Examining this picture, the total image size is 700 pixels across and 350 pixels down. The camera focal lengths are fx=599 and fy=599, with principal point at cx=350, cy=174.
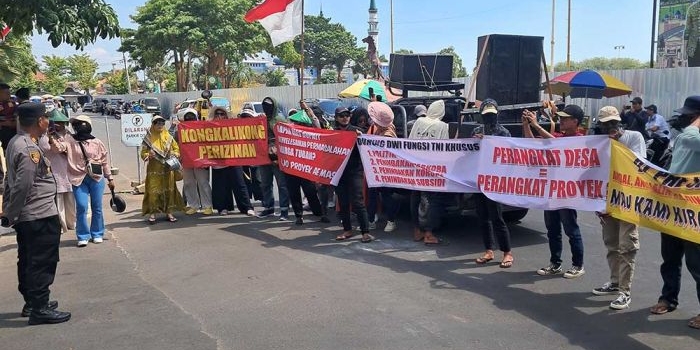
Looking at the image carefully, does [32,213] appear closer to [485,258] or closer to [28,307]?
[28,307]

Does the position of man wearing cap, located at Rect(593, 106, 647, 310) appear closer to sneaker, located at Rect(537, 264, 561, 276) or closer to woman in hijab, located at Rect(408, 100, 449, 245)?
sneaker, located at Rect(537, 264, 561, 276)

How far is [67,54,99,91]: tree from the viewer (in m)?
81.1

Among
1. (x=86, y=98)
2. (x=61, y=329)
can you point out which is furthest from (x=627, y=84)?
(x=86, y=98)

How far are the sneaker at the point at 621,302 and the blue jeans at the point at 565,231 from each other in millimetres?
847

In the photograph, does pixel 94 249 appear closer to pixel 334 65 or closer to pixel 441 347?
pixel 441 347

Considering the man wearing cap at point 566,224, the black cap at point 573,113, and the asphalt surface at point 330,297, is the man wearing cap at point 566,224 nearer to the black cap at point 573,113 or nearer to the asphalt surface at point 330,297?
the black cap at point 573,113

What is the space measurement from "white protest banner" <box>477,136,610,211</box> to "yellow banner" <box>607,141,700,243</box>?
23 cm

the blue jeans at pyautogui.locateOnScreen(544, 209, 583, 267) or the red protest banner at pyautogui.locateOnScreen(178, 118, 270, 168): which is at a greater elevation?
the red protest banner at pyautogui.locateOnScreen(178, 118, 270, 168)

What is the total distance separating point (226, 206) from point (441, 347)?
5.80 meters

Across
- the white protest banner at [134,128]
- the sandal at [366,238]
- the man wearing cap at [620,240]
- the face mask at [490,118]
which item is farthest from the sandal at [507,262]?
the white protest banner at [134,128]

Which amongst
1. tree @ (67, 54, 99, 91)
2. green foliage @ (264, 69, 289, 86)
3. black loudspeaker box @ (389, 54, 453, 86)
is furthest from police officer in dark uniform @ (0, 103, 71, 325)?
tree @ (67, 54, 99, 91)

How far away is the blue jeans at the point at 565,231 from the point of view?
19.0 ft

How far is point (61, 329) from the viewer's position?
189 inches

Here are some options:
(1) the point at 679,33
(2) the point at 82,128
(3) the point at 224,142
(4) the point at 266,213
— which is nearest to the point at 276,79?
(1) the point at 679,33
